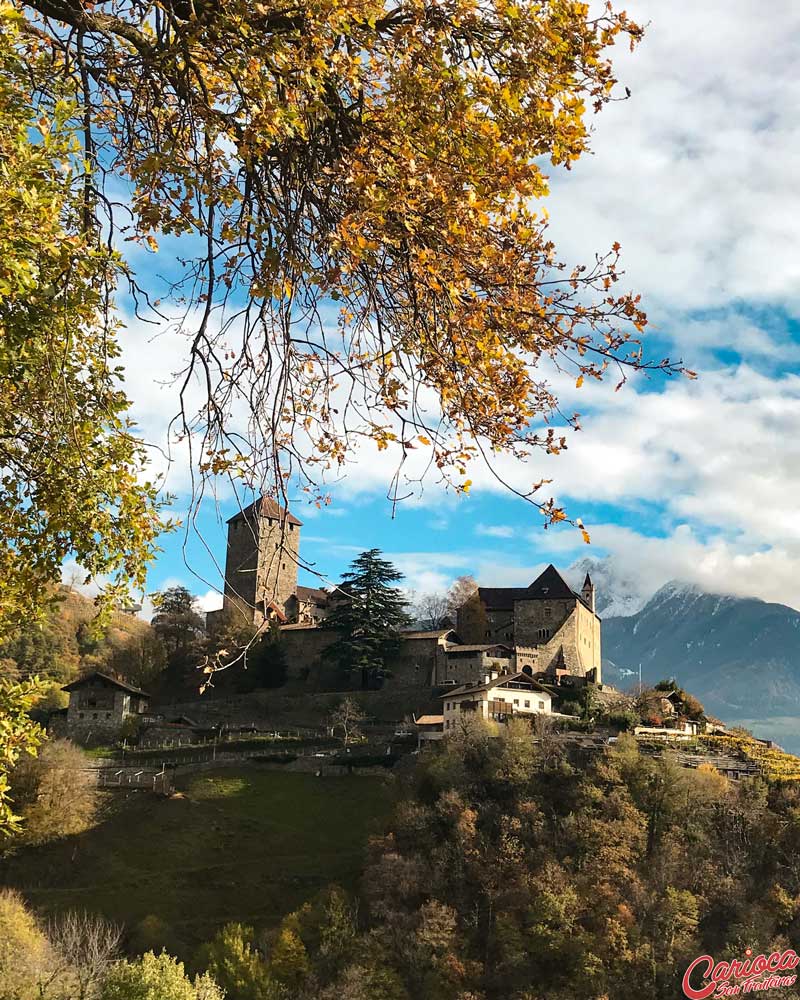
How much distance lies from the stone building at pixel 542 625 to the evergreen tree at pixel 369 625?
5772mm

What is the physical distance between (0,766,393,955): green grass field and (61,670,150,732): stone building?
10.7m

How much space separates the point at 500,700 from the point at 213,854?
17.1 metres

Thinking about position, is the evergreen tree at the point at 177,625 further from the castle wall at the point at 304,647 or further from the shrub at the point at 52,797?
the shrub at the point at 52,797

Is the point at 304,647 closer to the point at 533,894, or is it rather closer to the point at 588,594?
the point at 588,594

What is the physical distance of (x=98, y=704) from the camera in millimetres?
56844

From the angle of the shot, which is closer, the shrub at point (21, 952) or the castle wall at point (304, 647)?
the shrub at point (21, 952)

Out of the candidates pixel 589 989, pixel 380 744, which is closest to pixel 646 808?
pixel 589 989

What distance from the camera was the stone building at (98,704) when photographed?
5634 cm

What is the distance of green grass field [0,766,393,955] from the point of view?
37094 mm

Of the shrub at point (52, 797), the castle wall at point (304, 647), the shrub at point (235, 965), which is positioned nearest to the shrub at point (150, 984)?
the shrub at point (235, 965)

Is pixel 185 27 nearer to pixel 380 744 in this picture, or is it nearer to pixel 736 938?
pixel 736 938

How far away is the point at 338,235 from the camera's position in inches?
190

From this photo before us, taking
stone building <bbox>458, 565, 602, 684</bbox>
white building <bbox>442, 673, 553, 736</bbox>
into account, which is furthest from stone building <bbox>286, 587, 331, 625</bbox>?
white building <bbox>442, 673, 553, 736</bbox>

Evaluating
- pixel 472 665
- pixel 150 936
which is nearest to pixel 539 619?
pixel 472 665
